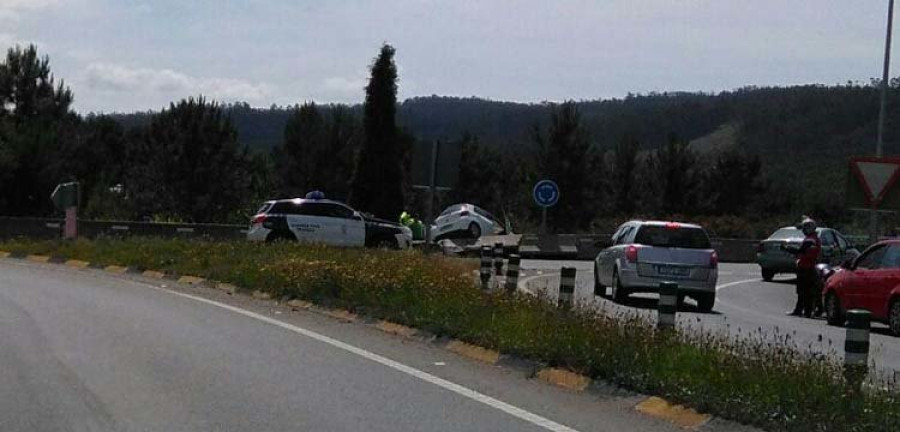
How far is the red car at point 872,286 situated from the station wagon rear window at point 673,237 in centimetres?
281

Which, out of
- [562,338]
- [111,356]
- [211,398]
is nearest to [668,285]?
[562,338]

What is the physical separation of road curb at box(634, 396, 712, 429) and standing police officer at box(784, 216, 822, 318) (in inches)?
500

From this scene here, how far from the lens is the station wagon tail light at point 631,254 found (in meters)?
22.3

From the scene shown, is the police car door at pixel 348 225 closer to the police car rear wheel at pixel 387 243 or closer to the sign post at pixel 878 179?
the police car rear wheel at pixel 387 243

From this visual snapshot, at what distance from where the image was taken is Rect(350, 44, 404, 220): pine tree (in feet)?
151

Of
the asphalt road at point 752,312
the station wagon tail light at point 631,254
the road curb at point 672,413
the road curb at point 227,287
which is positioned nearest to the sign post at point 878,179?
the asphalt road at point 752,312

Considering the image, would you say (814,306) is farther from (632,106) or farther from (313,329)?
(632,106)

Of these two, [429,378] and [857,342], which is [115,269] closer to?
[429,378]

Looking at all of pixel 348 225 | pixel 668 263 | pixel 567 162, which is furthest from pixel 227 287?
pixel 567 162

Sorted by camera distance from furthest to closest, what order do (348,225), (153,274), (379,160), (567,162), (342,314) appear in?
(567,162), (379,160), (348,225), (153,274), (342,314)

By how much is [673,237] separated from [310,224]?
40.3 ft

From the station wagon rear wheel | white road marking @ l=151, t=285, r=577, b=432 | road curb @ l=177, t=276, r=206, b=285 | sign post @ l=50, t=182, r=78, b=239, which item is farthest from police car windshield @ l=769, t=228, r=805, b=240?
sign post @ l=50, t=182, r=78, b=239

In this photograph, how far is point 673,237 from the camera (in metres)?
22.6

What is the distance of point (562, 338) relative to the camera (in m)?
11.9
